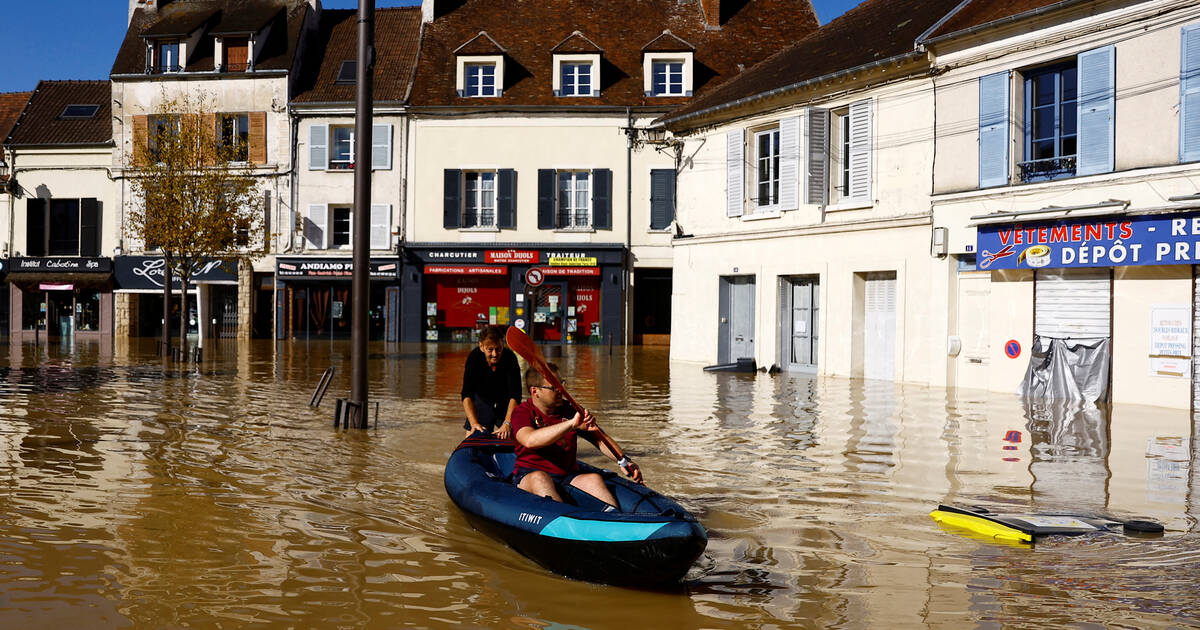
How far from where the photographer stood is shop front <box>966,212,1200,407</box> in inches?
586

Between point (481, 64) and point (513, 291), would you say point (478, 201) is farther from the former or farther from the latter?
point (481, 64)

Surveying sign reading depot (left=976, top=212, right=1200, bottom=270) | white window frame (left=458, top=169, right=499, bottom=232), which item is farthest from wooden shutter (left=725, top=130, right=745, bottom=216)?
white window frame (left=458, top=169, right=499, bottom=232)

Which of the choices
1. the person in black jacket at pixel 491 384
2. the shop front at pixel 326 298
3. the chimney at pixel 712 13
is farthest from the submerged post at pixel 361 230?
the chimney at pixel 712 13

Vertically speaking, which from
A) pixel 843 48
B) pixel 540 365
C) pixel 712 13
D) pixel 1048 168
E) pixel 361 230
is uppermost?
pixel 712 13

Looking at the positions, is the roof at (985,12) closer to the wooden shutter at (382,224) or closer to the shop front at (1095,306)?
the shop front at (1095,306)

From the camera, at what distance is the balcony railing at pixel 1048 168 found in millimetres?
16359

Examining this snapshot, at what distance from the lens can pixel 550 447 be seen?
6.80 m

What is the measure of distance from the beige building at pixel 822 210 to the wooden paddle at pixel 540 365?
12853mm

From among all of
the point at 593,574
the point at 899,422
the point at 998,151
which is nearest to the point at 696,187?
the point at 998,151

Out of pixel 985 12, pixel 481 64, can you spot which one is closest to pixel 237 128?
pixel 481 64

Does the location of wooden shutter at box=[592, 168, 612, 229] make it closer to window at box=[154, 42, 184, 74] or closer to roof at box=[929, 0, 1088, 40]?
window at box=[154, 42, 184, 74]

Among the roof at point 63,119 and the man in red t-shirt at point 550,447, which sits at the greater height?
the roof at point 63,119

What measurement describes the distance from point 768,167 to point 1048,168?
6.84m

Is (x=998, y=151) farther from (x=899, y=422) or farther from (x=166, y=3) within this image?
(x=166, y=3)
